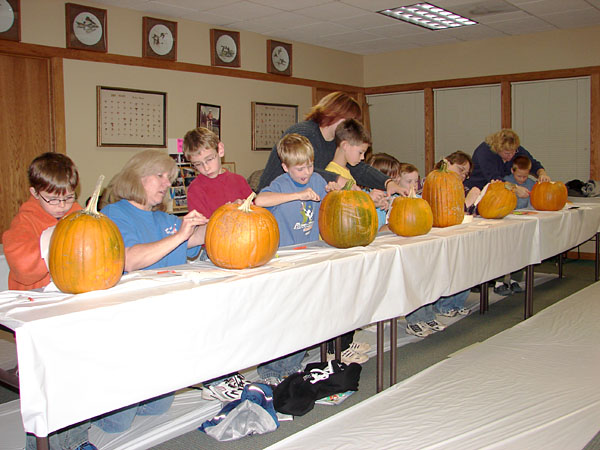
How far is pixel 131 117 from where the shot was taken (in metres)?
5.56

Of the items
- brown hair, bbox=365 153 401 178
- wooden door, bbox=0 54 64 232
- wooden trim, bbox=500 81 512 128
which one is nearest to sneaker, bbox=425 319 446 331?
brown hair, bbox=365 153 401 178

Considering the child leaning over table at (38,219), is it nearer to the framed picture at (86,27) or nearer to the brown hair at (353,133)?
the brown hair at (353,133)

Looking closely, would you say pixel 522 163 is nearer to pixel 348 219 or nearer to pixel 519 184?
pixel 519 184

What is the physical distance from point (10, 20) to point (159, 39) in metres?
1.48

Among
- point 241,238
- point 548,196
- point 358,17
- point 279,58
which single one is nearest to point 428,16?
point 358,17

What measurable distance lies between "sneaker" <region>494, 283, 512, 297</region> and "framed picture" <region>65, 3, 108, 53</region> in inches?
167

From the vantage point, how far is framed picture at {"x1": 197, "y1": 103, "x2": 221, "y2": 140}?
6191 millimetres

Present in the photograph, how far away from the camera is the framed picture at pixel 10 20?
4.58 meters

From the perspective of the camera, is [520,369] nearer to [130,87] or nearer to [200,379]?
[200,379]

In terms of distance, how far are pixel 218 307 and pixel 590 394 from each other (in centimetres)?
149

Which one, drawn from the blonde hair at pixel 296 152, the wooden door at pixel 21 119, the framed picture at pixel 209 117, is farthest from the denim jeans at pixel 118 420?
the framed picture at pixel 209 117

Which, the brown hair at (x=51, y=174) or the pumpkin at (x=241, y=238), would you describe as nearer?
the pumpkin at (x=241, y=238)

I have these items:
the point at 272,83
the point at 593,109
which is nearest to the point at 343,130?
the point at 272,83

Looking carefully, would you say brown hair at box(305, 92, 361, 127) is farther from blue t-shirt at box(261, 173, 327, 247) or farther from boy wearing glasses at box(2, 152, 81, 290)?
boy wearing glasses at box(2, 152, 81, 290)
